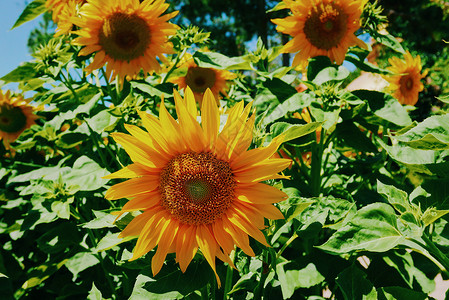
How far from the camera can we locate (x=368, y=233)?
104 centimetres

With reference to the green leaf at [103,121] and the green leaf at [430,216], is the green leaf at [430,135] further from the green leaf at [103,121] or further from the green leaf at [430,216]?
the green leaf at [103,121]

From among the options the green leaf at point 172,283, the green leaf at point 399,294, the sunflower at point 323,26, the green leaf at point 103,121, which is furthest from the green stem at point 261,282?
the sunflower at point 323,26

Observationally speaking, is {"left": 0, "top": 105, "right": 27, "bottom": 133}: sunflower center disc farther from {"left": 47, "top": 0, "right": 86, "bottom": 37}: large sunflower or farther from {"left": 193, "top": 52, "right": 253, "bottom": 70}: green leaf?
{"left": 193, "top": 52, "right": 253, "bottom": 70}: green leaf

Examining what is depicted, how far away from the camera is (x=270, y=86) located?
1.62 metres

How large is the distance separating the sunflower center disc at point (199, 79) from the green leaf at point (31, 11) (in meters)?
0.86

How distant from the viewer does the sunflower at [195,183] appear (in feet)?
3.29

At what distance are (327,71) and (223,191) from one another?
2.58 feet

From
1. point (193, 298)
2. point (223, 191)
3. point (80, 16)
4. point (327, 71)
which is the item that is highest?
point (80, 16)

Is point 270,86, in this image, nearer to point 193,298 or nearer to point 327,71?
point 327,71

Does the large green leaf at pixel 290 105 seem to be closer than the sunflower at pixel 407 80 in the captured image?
Yes

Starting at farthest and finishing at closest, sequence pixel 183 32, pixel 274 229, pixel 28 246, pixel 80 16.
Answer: pixel 28 246, pixel 183 32, pixel 80 16, pixel 274 229

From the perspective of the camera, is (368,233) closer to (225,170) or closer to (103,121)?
(225,170)

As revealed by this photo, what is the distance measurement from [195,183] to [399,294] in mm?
688

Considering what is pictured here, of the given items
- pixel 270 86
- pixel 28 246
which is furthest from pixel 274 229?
pixel 28 246
